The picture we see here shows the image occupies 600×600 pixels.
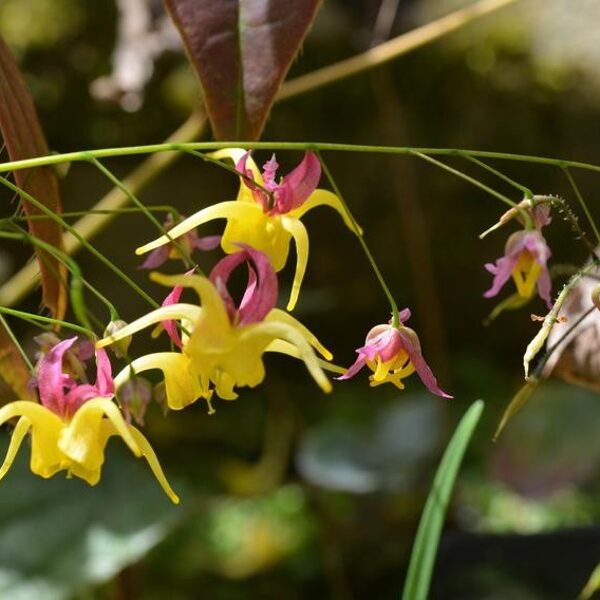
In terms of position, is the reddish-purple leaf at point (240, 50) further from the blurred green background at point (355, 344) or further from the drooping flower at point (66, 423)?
the blurred green background at point (355, 344)

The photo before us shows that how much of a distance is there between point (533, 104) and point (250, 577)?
0.92m

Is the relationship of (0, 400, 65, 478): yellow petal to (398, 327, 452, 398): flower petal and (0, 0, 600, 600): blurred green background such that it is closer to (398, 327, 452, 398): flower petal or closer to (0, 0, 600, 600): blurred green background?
(398, 327, 452, 398): flower petal

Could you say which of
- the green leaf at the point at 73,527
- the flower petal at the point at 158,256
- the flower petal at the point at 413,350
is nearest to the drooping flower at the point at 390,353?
the flower petal at the point at 413,350

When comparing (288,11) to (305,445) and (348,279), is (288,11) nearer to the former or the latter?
(305,445)

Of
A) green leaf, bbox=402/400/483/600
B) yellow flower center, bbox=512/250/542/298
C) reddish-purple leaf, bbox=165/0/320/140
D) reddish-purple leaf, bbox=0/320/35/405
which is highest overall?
reddish-purple leaf, bbox=165/0/320/140

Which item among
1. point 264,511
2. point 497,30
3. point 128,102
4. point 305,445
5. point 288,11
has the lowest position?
point 264,511

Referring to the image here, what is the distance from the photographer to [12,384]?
42cm

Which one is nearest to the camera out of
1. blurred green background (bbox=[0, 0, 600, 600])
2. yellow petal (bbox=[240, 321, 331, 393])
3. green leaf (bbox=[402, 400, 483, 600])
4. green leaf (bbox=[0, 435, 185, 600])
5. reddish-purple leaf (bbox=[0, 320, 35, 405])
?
yellow petal (bbox=[240, 321, 331, 393])

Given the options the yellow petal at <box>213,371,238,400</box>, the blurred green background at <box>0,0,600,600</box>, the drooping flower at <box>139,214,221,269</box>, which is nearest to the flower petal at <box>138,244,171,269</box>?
the drooping flower at <box>139,214,221,269</box>

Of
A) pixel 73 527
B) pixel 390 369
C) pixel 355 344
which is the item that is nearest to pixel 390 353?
pixel 390 369

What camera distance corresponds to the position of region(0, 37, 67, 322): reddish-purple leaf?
400 mm

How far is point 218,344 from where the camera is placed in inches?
12.4

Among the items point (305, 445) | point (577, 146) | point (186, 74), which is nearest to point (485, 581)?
point (305, 445)

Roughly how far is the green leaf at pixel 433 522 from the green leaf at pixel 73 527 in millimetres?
320
